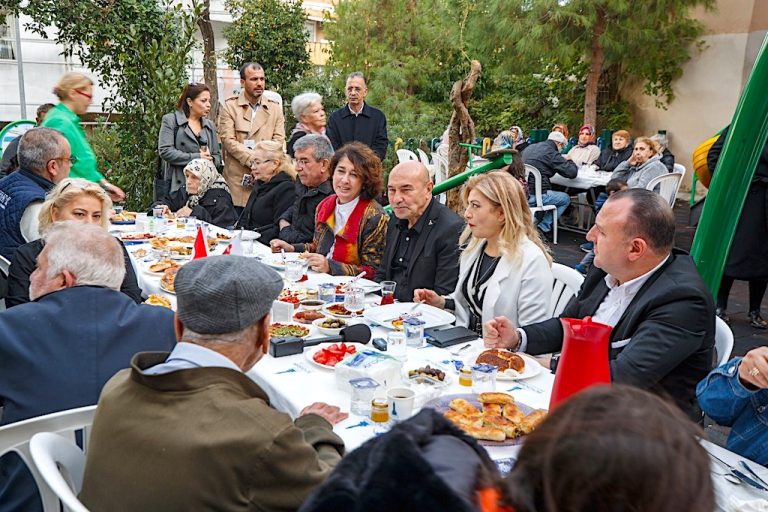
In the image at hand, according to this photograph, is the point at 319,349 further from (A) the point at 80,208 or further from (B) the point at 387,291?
(A) the point at 80,208

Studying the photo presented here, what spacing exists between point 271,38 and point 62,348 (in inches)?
449

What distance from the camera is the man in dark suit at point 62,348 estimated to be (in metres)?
2.03

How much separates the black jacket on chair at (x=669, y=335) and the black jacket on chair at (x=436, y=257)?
1.42 m

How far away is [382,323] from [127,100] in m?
6.81

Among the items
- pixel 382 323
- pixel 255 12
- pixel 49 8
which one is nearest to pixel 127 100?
pixel 49 8

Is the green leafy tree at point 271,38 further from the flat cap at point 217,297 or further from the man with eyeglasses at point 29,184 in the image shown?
the flat cap at point 217,297

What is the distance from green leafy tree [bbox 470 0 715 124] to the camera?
12.7 meters

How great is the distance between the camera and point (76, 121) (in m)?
5.75

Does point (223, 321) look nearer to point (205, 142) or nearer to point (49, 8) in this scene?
point (205, 142)

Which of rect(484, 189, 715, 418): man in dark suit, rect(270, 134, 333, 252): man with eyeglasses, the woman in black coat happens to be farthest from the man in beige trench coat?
rect(484, 189, 715, 418): man in dark suit

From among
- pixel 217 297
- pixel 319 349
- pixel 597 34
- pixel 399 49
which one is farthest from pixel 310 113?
pixel 399 49

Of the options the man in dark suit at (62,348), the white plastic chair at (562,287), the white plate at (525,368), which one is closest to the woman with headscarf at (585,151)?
the white plastic chair at (562,287)

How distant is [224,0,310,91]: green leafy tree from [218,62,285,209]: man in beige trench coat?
18.5 ft

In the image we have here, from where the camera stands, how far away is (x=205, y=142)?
6957mm
